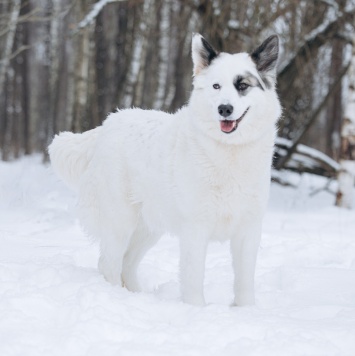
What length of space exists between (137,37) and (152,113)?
8.20m

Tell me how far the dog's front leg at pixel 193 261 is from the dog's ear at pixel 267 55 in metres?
1.14

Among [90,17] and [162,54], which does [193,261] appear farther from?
[162,54]

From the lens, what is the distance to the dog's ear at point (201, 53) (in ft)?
12.5

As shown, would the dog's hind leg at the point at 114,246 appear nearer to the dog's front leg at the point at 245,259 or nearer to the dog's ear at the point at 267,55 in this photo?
the dog's front leg at the point at 245,259

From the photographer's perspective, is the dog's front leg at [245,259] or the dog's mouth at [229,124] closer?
the dog's mouth at [229,124]

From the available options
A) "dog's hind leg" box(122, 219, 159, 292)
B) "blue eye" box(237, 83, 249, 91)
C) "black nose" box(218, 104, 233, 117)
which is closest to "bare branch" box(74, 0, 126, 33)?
"dog's hind leg" box(122, 219, 159, 292)

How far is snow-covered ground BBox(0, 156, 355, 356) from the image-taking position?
2844 mm

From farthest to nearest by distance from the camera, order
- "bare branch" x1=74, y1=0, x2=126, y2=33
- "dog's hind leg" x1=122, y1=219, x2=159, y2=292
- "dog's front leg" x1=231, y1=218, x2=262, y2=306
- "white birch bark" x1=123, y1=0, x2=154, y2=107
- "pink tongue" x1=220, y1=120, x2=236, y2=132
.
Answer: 1. "white birch bark" x1=123, y1=0, x2=154, y2=107
2. "bare branch" x1=74, y1=0, x2=126, y2=33
3. "dog's hind leg" x1=122, y1=219, x2=159, y2=292
4. "dog's front leg" x1=231, y1=218, x2=262, y2=306
5. "pink tongue" x1=220, y1=120, x2=236, y2=132

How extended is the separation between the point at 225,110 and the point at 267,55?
1.94 ft

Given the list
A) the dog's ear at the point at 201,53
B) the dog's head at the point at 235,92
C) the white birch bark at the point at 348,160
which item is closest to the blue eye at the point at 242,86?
the dog's head at the point at 235,92

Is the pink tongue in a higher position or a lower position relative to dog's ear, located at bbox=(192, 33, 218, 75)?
lower

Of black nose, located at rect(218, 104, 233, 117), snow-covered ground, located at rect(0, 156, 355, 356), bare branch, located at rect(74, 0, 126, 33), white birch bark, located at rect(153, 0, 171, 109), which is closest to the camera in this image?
snow-covered ground, located at rect(0, 156, 355, 356)

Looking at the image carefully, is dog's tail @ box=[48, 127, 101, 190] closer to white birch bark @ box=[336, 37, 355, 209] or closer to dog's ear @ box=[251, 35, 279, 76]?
dog's ear @ box=[251, 35, 279, 76]

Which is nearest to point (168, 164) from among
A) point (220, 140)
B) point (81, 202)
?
point (220, 140)
